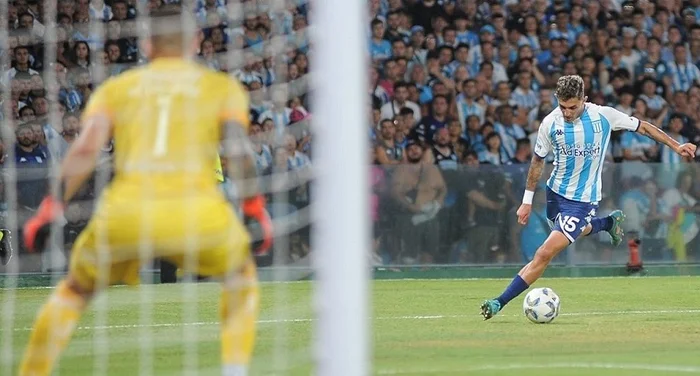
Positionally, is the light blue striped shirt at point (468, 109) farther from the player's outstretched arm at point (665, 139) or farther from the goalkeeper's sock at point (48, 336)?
the goalkeeper's sock at point (48, 336)

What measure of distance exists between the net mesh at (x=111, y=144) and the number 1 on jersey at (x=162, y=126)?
13.7 feet

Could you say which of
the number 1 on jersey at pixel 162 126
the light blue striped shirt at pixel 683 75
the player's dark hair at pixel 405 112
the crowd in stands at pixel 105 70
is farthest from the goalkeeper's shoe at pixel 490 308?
the light blue striped shirt at pixel 683 75

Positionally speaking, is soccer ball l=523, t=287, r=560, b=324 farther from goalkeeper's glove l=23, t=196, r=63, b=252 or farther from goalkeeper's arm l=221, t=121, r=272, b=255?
goalkeeper's glove l=23, t=196, r=63, b=252

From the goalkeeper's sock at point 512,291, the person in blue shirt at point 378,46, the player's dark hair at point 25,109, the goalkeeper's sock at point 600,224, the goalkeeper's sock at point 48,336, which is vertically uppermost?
the person in blue shirt at point 378,46

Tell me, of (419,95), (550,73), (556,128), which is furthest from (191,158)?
(550,73)

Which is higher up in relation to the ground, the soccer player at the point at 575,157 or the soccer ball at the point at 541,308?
the soccer player at the point at 575,157

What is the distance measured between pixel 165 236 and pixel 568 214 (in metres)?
6.11

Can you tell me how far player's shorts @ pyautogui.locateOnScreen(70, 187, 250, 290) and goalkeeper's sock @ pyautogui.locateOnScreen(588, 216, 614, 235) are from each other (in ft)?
21.5

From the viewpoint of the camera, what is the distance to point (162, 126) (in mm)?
6629

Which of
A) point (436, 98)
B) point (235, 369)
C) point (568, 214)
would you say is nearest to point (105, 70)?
point (568, 214)

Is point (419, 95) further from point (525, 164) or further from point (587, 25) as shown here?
point (587, 25)

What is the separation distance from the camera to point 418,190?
56.3 feet

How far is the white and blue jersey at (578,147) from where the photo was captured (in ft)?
39.7

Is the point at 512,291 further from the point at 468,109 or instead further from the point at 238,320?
the point at 468,109
